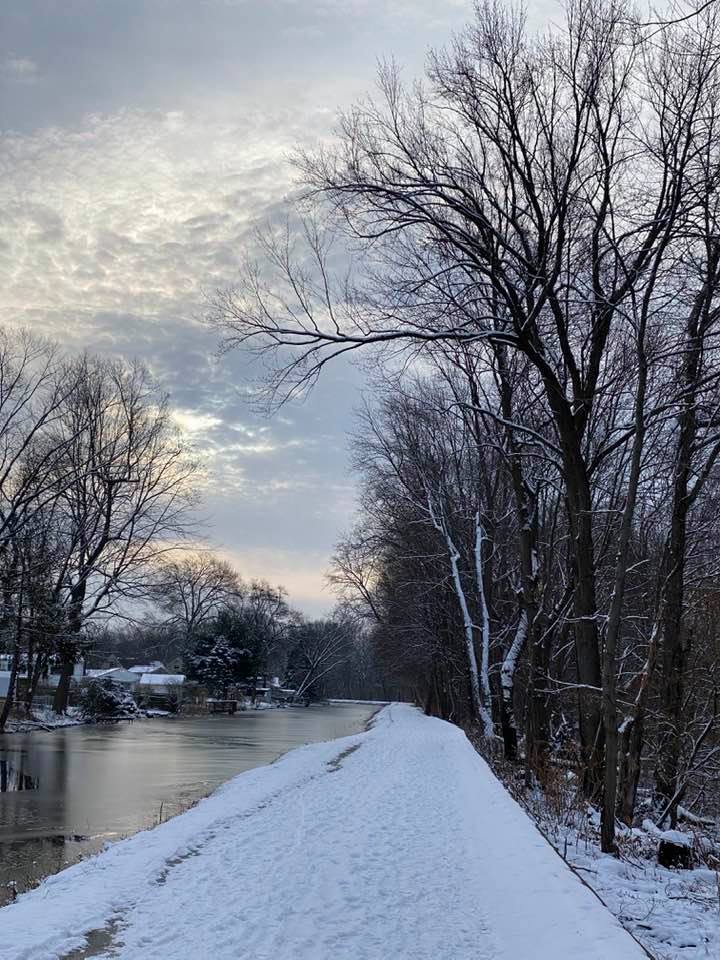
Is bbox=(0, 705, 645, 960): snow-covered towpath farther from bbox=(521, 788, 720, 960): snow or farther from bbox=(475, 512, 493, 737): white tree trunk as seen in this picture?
bbox=(475, 512, 493, 737): white tree trunk

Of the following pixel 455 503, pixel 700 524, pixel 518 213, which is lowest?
pixel 700 524

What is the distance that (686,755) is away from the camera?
1210cm

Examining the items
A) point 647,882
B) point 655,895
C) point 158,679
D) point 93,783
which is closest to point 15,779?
point 93,783

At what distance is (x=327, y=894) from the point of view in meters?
6.36

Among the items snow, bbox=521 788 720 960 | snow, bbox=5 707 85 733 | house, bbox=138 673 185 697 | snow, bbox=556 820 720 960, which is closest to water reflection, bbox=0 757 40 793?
snow, bbox=521 788 720 960

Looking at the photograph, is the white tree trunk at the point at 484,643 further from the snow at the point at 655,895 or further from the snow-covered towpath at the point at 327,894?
the snow at the point at 655,895

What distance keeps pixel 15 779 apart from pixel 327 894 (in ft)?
42.5

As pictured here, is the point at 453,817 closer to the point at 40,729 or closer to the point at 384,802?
the point at 384,802

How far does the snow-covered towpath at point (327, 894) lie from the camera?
199 inches

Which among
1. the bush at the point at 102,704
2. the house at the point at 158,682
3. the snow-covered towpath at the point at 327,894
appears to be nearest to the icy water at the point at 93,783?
the snow-covered towpath at the point at 327,894

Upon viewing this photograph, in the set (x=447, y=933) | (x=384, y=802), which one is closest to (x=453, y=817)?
(x=384, y=802)

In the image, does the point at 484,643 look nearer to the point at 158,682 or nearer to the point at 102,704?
the point at 102,704

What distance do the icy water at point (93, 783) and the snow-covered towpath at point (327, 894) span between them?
1350 millimetres

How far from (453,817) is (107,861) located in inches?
162
